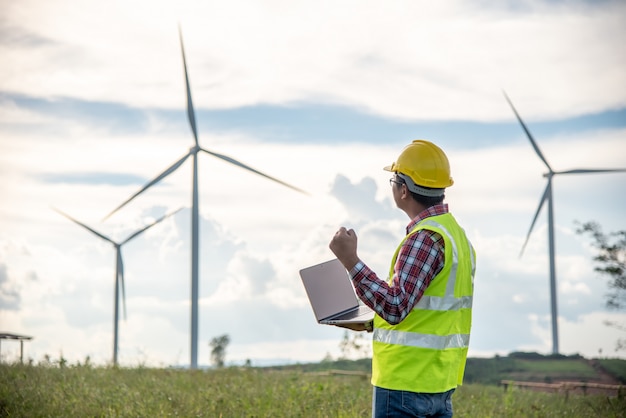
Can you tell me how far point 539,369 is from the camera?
25.0m

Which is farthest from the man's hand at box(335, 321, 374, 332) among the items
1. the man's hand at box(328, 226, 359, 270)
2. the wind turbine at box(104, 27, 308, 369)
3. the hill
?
the wind turbine at box(104, 27, 308, 369)

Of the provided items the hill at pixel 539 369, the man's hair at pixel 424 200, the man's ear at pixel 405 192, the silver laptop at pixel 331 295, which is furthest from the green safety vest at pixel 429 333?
the hill at pixel 539 369

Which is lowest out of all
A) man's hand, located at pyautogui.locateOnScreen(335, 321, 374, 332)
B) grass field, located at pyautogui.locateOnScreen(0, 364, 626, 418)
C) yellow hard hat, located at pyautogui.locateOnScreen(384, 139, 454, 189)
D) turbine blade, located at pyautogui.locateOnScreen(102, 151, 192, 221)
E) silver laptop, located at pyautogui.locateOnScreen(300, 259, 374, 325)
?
grass field, located at pyautogui.locateOnScreen(0, 364, 626, 418)

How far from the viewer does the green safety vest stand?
13.8 feet

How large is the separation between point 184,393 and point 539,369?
685 inches

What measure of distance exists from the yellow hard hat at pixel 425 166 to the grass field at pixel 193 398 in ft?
14.5

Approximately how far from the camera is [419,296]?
13.4ft

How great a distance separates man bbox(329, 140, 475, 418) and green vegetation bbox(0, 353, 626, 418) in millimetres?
4270

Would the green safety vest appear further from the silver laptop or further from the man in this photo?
the silver laptop

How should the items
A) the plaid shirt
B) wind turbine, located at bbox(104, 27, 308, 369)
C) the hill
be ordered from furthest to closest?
1. wind turbine, located at bbox(104, 27, 308, 369)
2. the hill
3. the plaid shirt

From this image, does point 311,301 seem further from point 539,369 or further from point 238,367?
point 539,369

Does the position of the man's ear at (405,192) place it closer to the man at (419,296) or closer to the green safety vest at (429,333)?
the man at (419,296)

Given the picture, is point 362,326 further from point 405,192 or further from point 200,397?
point 200,397

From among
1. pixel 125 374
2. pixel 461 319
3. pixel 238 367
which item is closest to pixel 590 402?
pixel 238 367
